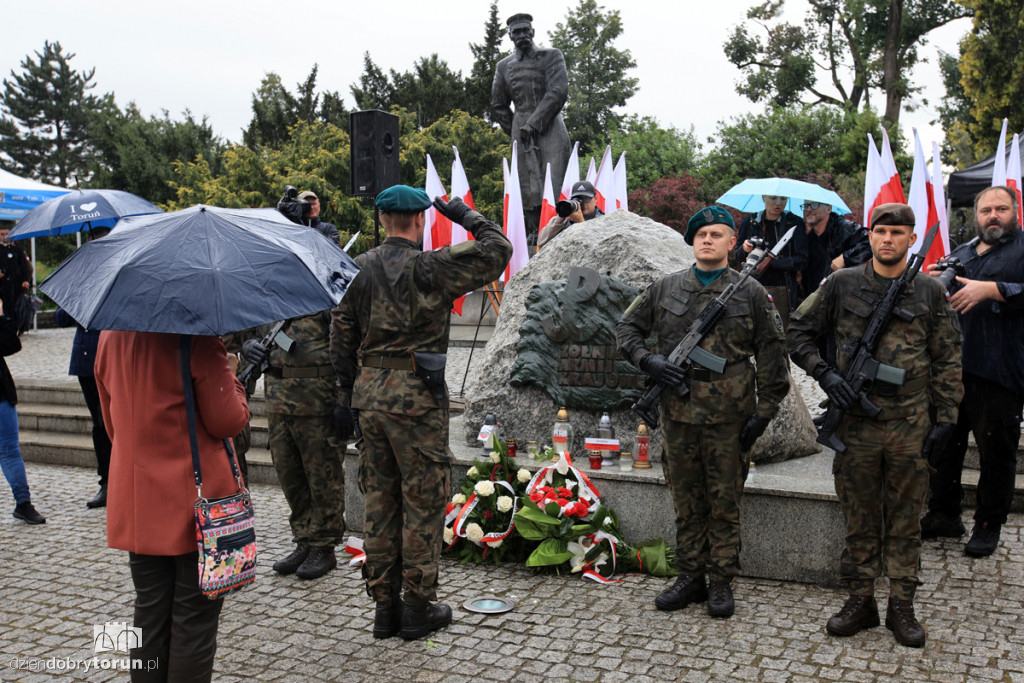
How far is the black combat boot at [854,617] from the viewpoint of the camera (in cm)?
400

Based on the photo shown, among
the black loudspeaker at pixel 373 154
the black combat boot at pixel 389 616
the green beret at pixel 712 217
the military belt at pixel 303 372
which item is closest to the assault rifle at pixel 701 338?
the green beret at pixel 712 217

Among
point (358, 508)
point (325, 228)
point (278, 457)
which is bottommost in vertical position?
point (358, 508)

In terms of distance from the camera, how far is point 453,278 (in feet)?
13.5

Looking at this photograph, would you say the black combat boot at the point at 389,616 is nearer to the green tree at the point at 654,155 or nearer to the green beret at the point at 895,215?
the green beret at the point at 895,215

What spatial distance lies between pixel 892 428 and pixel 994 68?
69.7 feet

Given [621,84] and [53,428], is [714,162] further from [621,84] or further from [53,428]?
[53,428]

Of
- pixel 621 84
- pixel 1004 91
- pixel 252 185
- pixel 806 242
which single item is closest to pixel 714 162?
pixel 1004 91

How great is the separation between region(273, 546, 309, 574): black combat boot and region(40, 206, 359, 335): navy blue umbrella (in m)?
2.53

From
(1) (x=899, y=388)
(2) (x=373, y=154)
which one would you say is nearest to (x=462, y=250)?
(1) (x=899, y=388)

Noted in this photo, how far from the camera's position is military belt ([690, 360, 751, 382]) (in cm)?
427

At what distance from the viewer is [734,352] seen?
427 centimetres

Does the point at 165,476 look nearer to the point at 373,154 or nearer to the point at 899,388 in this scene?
the point at 899,388

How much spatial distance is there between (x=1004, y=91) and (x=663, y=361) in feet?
68.9

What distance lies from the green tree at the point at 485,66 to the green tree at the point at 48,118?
20.3 m
